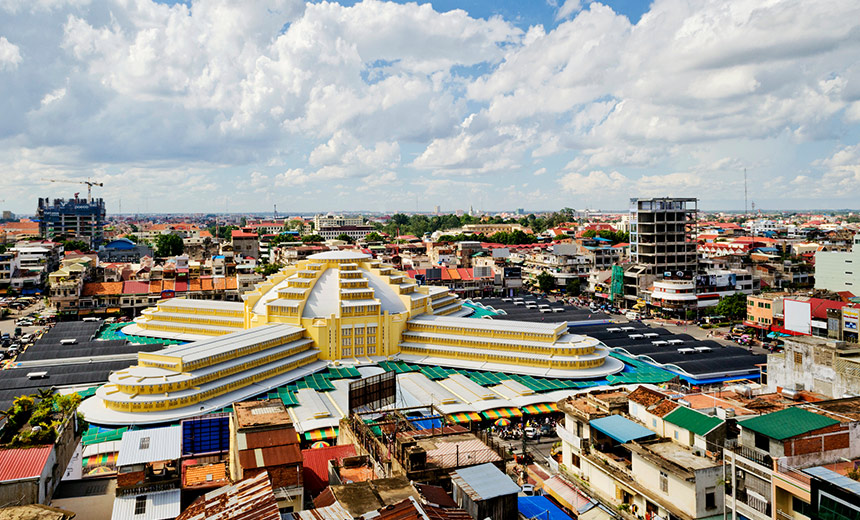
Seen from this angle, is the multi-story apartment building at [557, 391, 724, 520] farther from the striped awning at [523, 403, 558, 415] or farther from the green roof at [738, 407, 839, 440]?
the striped awning at [523, 403, 558, 415]

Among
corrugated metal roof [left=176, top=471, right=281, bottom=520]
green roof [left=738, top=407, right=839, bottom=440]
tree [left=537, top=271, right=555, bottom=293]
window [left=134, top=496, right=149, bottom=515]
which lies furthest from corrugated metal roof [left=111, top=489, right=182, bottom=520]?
tree [left=537, top=271, right=555, bottom=293]

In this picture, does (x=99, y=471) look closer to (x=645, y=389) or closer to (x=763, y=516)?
(x=645, y=389)

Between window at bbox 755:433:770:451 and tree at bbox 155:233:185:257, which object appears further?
tree at bbox 155:233:185:257

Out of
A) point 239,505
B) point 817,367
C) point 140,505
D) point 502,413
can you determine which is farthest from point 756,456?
point 502,413

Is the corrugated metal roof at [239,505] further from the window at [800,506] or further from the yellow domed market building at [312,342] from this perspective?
the yellow domed market building at [312,342]

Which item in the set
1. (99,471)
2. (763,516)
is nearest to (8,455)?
(99,471)

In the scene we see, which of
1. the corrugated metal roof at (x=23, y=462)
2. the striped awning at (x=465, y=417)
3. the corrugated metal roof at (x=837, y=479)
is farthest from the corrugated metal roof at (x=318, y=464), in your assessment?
the corrugated metal roof at (x=837, y=479)

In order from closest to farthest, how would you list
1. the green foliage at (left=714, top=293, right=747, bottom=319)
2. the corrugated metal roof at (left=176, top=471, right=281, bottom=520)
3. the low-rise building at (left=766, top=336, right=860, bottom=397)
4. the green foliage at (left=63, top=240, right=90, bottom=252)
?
the corrugated metal roof at (left=176, top=471, right=281, bottom=520) → the low-rise building at (left=766, top=336, right=860, bottom=397) → the green foliage at (left=714, top=293, right=747, bottom=319) → the green foliage at (left=63, top=240, right=90, bottom=252)
